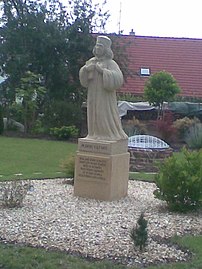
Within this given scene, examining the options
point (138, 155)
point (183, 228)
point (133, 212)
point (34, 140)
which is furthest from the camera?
point (34, 140)

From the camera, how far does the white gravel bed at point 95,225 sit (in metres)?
7.54

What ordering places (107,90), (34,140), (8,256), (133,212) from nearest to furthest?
(8,256)
(133,212)
(107,90)
(34,140)

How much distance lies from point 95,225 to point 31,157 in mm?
10154

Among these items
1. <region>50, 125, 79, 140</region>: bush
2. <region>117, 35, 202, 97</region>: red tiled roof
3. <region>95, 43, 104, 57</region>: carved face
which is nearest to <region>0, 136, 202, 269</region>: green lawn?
<region>50, 125, 79, 140</region>: bush

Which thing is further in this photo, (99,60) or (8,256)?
(99,60)

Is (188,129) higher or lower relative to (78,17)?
lower

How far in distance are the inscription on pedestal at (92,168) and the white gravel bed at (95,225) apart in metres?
0.44

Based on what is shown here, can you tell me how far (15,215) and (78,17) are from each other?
21205 millimetres

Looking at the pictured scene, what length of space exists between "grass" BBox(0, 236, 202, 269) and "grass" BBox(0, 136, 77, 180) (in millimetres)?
6292

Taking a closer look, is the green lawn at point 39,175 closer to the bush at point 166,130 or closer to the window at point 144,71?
the bush at point 166,130

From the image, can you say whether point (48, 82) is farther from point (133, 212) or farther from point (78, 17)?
point (133, 212)

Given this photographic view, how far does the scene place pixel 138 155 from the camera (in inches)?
657

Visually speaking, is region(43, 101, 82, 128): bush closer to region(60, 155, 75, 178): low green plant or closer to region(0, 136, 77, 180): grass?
region(0, 136, 77, 180): grass

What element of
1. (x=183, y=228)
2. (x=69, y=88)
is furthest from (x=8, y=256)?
(x=69, y=88)
